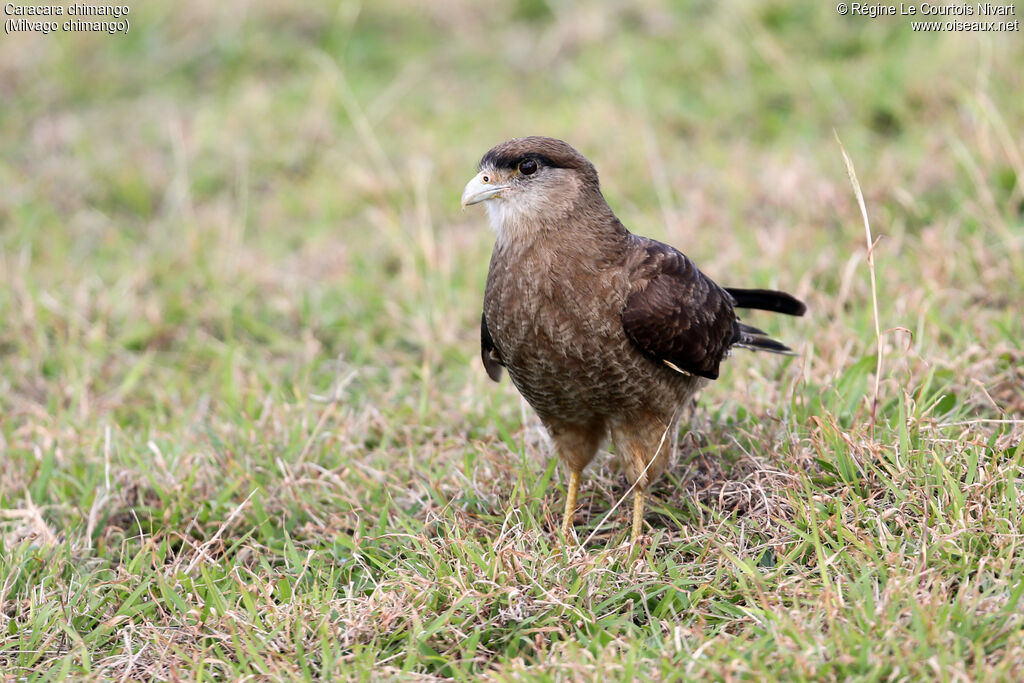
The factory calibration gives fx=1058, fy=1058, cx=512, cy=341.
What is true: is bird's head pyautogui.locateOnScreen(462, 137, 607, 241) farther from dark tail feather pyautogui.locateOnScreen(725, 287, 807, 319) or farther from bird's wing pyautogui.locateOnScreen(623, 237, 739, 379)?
dark tail feather pyautogui.locateOnScreen(725, 287, 807, 319)

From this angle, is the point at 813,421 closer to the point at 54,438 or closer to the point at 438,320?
the point at 438,320

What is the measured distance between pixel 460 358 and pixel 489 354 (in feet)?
3.82

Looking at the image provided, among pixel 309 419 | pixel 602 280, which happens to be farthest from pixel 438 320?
pixel 602 280

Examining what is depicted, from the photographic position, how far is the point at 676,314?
11.0 ft

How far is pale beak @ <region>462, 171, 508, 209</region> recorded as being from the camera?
3495 millimetres

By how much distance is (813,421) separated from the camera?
3559mm

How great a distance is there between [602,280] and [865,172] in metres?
3.30

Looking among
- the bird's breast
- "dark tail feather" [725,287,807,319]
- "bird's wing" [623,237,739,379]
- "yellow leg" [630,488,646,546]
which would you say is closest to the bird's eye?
the bird's breast

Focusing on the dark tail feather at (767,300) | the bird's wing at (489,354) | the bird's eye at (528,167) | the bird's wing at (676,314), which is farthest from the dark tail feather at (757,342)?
the bird's eye at (528,167)

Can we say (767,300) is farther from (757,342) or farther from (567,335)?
(567,335)

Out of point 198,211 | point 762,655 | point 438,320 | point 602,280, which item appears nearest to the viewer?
point 762,655

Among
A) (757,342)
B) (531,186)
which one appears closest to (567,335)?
(531,186)

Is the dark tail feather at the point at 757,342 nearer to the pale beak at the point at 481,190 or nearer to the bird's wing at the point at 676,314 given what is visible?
the bird's wing at the point at 676,314

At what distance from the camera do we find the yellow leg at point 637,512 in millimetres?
3341
